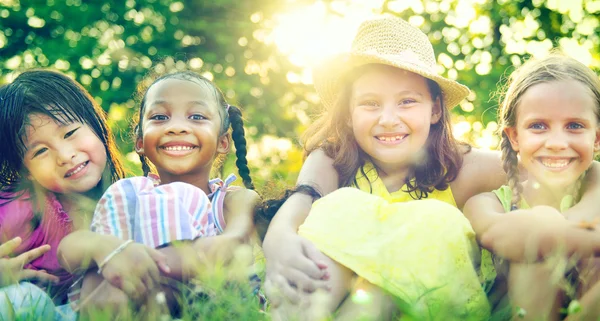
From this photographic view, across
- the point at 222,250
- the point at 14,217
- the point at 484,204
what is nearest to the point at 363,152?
the point at 484,204

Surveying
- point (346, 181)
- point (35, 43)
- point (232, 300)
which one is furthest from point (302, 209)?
point (35, 43)

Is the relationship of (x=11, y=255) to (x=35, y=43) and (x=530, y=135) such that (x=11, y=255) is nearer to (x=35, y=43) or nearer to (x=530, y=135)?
(x=530, y=135)

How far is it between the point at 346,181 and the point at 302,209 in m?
0.41

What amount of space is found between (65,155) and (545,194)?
2.01 metres

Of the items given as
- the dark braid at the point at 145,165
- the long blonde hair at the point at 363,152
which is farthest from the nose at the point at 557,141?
the dark braid at the point at 145,165

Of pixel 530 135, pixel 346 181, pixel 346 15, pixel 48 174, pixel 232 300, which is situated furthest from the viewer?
pixel 346 15

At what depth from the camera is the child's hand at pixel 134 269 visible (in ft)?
7.26

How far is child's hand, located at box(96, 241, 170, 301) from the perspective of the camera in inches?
87.1

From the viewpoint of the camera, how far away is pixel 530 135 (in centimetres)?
257

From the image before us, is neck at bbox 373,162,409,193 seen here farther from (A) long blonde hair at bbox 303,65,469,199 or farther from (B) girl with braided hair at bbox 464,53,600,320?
(B) girl with braided hair at bbox 464,53,600,320

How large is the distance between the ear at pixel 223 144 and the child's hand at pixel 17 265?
1006 millimetres

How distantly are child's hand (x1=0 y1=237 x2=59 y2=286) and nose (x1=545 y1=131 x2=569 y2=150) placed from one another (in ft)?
6.61

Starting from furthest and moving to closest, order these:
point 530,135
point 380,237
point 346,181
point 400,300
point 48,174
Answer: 1. point 346,181
2. point 48,174
3. point 530,135
4. point 380,237
5. point 400,300

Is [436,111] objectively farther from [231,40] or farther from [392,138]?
[231,40]
